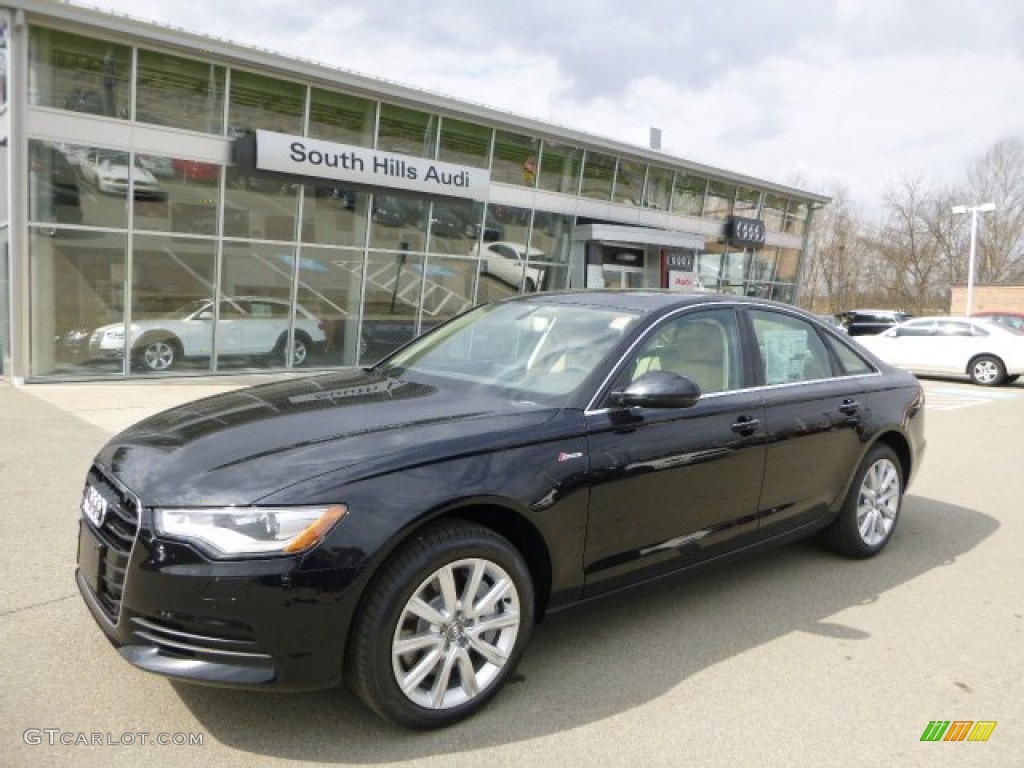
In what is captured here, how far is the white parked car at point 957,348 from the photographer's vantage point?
16438 millimetres

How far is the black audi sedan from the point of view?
2.50m

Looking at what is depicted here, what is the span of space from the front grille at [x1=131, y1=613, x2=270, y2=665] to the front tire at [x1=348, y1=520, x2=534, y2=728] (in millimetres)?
332

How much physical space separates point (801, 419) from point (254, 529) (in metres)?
2.91

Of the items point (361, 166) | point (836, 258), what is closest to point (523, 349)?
point (361, 166)

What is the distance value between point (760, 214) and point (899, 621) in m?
24.8

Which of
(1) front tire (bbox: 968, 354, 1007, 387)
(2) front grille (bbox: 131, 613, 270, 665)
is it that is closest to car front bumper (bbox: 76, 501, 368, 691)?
(2) front grille (bbox: 131, 613, 270, 665)

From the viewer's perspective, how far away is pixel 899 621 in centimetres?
391

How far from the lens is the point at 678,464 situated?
3.50 metres

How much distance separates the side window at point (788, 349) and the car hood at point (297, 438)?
1624mm

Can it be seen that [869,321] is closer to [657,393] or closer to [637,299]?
[637,299]

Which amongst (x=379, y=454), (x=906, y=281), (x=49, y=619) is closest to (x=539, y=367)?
(x=379, y=454)

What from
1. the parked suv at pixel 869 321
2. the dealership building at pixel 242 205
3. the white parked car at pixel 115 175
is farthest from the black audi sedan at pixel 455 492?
the parked suv at pixel 869 321

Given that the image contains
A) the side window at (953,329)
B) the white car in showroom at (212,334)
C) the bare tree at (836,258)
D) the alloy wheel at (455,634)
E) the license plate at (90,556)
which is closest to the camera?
the alloy wheel at (455,634)

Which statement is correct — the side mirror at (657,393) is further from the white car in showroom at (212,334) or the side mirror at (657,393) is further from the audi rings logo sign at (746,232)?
the audi rings logo sign at (746,232)
